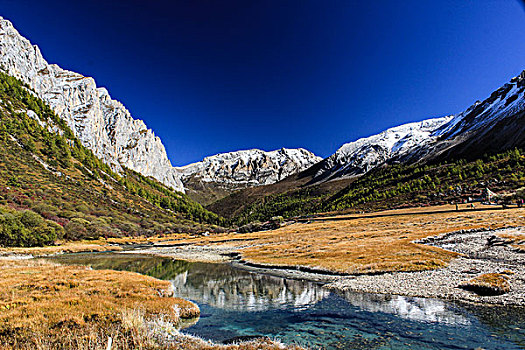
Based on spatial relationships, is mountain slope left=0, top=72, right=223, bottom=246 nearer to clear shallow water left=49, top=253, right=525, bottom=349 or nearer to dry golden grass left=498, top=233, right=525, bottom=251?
clear shallow water left=49, top=253, right=525, bottom=349

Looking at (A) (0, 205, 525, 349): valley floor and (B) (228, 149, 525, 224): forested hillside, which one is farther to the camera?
(B) (228, 149, 525, 224): forested hillside

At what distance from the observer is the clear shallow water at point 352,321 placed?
Result: 13.4 metres

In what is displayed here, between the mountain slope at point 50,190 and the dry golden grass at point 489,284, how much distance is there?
3422 inches

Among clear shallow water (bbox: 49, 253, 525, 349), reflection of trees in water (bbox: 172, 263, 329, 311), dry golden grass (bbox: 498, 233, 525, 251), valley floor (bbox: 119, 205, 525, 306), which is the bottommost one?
reflection of trees in water (bbox: 172, 263, 329, 311)

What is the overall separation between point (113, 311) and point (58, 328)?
3.54 m

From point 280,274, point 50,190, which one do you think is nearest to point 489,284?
Result: point 280,274

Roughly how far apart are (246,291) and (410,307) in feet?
50.2

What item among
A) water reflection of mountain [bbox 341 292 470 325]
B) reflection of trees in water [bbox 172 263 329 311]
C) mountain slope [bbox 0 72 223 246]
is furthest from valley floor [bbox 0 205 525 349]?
mountain slope [bbox 0 72 223 246]

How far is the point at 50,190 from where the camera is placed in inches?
Answer: 4633

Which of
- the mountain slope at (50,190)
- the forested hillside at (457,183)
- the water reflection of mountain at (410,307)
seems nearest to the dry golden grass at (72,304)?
the water reflection of mountain at (410,307)

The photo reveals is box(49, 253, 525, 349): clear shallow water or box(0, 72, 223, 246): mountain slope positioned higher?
box(0, 72, 223, 246): mountain slope

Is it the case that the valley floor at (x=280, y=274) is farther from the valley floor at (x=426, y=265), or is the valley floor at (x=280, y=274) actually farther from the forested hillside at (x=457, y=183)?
the forested hillside at (x=457, y=183)

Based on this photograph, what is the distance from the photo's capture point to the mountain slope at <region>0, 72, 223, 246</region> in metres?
73.4

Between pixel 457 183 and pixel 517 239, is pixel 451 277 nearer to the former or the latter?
pixel 517 239
